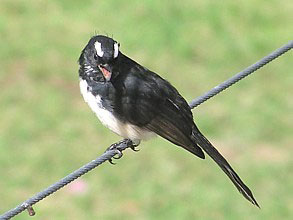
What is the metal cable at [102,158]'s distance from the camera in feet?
12.7

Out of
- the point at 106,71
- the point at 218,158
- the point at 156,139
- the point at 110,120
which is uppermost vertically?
the point at 106,71

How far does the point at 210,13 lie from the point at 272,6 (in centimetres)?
100

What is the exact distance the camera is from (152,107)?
18.0 feet

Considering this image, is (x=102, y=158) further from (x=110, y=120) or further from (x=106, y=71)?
(x=110, y=120)

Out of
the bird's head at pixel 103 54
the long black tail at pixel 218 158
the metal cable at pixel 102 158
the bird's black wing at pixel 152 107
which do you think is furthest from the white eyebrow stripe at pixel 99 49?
the long black tail at pixel 218 158

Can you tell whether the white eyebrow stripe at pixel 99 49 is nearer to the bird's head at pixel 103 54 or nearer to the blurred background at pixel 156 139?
the bird's head at pixel 103 54

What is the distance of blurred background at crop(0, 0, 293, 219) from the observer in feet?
27.6

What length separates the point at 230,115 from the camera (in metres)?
9.73

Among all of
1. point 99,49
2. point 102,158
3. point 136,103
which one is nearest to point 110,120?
point 136,103

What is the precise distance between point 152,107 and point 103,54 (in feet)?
1.68

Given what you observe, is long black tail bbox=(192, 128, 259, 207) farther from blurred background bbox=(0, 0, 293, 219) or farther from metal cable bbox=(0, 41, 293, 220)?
blurred background bbox=(0, 0, 293, 219)

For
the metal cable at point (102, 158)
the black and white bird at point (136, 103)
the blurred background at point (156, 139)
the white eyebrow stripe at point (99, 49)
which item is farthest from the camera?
the blurred background at point (156, 139)

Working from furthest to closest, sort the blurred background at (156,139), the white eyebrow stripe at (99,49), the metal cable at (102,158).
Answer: the blurred background at (156,139) < the white eyebrow stripe at (99,49) < the metal cable at (102,158)

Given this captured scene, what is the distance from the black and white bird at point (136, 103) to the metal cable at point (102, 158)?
0.22m
